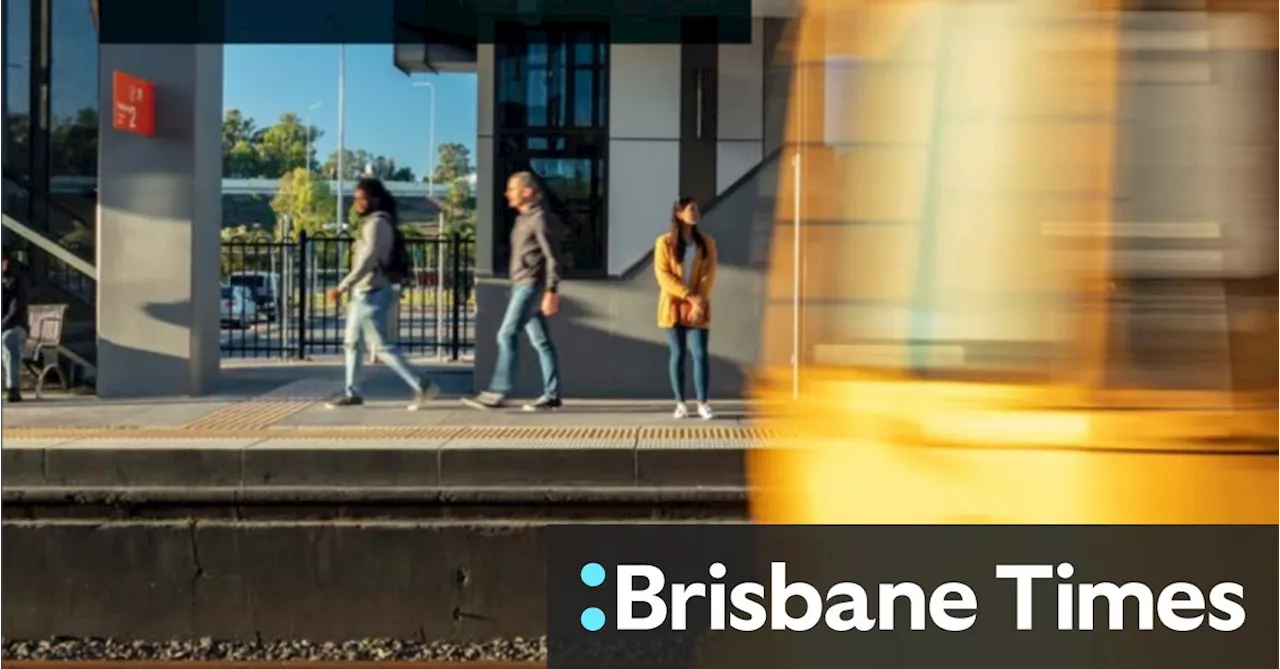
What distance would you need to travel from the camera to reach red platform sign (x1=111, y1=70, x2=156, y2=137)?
10.6 meters

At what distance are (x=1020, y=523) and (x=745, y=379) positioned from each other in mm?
8671

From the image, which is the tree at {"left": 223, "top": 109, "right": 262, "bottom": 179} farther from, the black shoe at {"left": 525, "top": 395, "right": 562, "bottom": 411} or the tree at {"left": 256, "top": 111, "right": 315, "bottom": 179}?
the black shoe at {"left": 525, "top": 395, "right": 562, "bottom": 411}

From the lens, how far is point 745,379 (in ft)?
36.8

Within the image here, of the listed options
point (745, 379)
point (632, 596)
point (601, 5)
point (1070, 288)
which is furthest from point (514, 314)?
point (1070, 288)

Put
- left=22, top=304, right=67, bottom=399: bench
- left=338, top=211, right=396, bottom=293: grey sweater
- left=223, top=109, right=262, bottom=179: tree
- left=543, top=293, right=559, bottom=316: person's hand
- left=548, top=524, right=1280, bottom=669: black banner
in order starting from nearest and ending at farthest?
left=548, top=524, right=1280, bottom=669: black banner < left=543, top=293, right=559, bottom=316: person's hand < left=338, top=211, right=396, bottom=293: grey sweater < left=22, top=304, right=67, bottom=399: bench < left=223, top=109, right=262, bottom=179: tree

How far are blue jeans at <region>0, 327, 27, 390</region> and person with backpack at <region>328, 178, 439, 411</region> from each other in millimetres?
2928

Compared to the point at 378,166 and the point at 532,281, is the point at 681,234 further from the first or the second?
the point at 378,166

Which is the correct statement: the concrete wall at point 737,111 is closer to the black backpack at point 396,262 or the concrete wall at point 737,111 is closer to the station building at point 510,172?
the station building at point 510,172

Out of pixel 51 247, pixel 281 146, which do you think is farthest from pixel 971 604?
pixel 281 146

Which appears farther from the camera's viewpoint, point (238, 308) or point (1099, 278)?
point (238, 308)

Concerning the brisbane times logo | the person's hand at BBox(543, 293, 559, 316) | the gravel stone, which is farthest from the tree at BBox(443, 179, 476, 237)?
the brisbane times logo

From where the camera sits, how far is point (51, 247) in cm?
1190

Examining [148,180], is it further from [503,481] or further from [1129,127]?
[1129,127]

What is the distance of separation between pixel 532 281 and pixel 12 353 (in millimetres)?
4598
